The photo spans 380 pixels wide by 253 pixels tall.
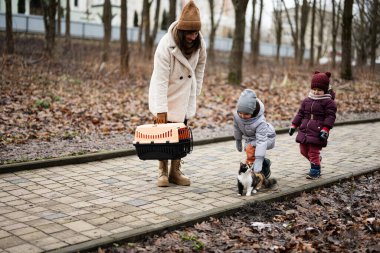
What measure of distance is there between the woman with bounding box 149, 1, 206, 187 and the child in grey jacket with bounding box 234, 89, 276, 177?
708mm

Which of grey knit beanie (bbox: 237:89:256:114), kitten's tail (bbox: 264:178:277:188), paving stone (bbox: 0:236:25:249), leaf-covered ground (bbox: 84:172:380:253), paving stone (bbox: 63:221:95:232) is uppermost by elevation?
grey knit beanie (bbox: 237:89:256:114)

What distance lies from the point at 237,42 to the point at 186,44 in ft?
44.3

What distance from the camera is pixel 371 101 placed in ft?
56.6

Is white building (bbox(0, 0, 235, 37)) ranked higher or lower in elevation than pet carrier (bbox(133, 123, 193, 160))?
higher

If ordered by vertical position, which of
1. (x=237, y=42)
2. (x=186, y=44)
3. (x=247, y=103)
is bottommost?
(x=247, y=103)

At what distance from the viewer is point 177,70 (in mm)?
5906

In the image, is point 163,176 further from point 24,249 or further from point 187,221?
point 24,249

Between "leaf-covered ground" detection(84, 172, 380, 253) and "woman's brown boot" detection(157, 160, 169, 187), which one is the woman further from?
"leaf-covered ground" detection(84, 172, 380, 253)

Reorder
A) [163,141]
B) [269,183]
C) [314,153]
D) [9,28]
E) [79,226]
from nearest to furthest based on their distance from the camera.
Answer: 1. [79,226]
2. [163,141]
3. [269,183]
4. [314,153]
5. [9,28]

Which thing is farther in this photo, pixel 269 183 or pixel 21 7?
pixel 21 7

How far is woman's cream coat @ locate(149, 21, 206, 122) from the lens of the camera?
580 centimetres

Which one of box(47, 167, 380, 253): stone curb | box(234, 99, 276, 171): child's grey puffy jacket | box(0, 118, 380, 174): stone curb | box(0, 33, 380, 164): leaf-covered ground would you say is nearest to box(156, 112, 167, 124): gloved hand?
box(234, 99, 276, 171): child's grey puffy jacket

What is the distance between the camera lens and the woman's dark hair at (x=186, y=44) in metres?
5.71

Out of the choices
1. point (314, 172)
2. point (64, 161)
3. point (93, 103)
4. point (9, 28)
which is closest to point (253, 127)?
point (314, 172)
